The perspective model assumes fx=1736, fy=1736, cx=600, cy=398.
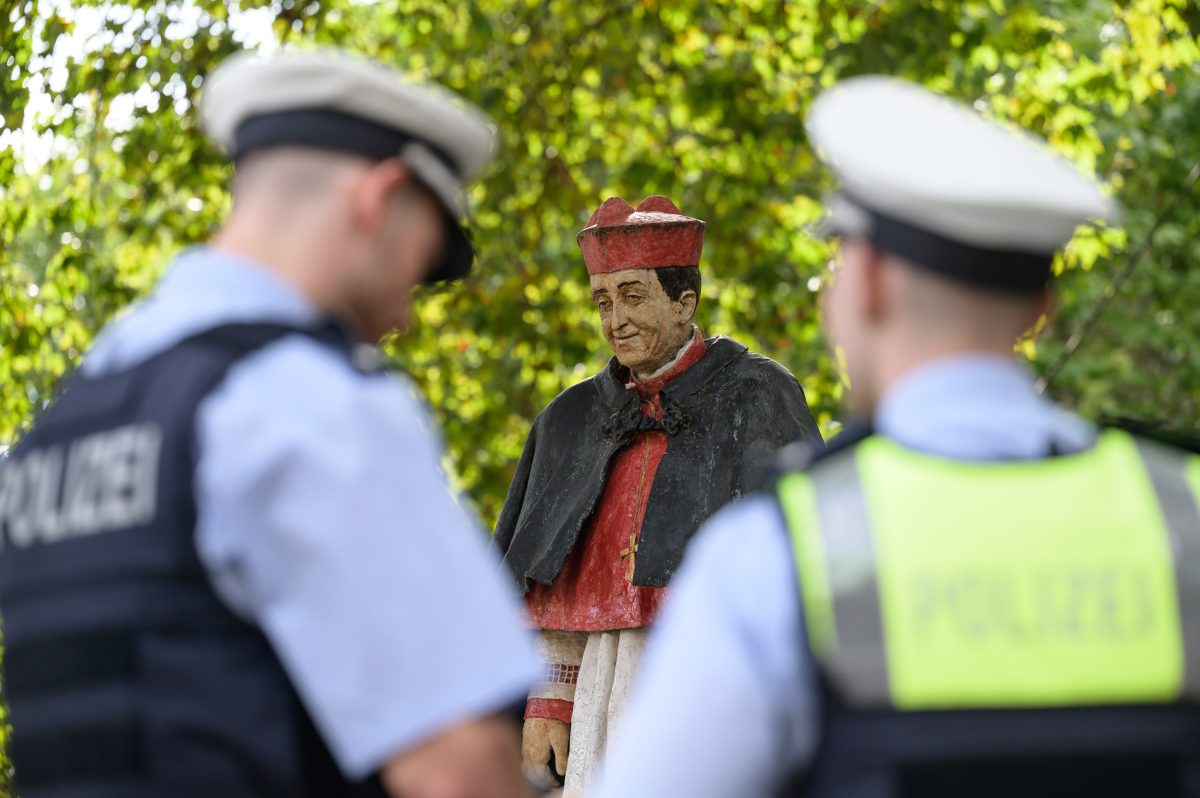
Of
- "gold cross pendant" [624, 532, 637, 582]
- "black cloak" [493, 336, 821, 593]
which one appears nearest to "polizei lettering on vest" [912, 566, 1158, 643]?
"black cloak" [493, 336, 821, 593]

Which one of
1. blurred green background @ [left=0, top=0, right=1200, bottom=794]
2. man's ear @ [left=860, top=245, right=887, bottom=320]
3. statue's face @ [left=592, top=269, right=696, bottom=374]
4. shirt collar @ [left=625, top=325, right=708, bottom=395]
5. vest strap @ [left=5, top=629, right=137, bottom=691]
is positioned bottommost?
blurred green background @ [left=0, top=0, right=1200, bottom=794]

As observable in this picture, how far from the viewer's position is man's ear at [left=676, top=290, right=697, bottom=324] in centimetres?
473

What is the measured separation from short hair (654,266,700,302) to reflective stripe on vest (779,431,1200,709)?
2.96m

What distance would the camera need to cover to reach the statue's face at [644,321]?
4.68 metres

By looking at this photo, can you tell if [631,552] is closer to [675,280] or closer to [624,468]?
[624,468]

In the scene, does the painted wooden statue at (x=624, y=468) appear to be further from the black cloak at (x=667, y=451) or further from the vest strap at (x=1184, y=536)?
the vest strap at (x=1184, y=536)

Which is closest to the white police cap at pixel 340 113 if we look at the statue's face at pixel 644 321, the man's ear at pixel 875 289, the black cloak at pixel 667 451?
the man's ear at pixel 875 289

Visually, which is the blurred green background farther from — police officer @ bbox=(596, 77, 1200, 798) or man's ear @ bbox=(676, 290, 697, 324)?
police officer @ bbox=(596, 77, 1200, 798)

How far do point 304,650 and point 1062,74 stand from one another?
964 centimetres

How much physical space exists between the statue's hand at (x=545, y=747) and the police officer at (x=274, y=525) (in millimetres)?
2757

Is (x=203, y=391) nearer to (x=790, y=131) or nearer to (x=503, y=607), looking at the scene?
(x=503, y=607)

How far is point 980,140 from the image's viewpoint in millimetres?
1854

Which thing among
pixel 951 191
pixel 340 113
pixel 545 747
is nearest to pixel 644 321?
pixel 545 747

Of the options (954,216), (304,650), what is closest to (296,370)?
(304,650)
